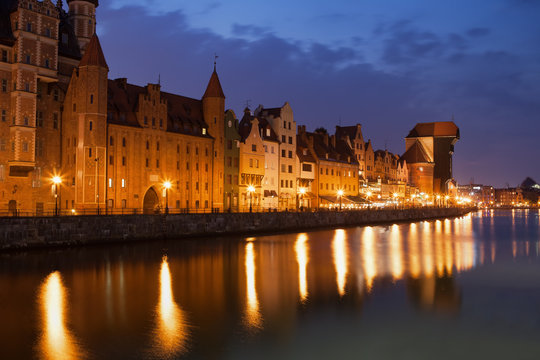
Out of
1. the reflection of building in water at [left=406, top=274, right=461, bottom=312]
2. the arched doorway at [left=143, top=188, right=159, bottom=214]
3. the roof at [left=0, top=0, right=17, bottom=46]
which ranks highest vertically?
the roof at [left=0, top=0, right=17, bottom=46]

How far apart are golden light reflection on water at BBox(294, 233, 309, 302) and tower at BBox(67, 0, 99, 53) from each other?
35.0m

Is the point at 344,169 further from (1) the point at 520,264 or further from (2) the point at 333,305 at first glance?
(2) the point at 333,305

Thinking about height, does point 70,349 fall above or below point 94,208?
below

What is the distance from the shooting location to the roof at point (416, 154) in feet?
541

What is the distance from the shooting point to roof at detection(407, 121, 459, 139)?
576 ft

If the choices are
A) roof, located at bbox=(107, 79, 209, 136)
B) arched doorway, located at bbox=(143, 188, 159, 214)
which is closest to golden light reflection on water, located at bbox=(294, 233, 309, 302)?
arched doorway, located at bbox=(143, 188, 159, 214)

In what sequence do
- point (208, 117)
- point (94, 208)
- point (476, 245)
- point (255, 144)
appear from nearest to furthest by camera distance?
1. point (94, 208)
2. point (476, 245)
3. point (208, 117)
4. point (255, 144)

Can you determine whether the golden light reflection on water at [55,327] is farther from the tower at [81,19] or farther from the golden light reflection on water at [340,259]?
the tower at [81,19]

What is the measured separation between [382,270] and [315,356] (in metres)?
20.7

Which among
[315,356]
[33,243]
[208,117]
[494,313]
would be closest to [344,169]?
[208,117]

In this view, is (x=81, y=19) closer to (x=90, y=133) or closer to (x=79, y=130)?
(x=79, y=130)

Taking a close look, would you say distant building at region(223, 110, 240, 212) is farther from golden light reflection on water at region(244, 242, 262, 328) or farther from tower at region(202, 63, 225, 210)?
golden light reflection on water at region(244, 242, 262, 328)

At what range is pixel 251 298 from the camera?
90.0 feet

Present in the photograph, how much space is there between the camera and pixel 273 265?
127 feet
